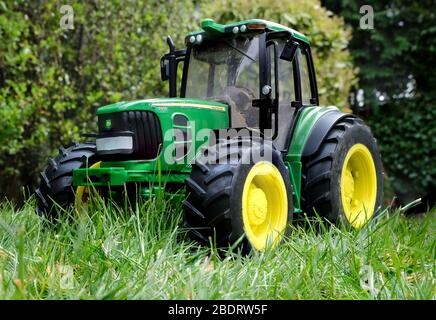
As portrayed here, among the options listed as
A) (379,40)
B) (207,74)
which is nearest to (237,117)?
(207,74)

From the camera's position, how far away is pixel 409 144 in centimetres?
1218

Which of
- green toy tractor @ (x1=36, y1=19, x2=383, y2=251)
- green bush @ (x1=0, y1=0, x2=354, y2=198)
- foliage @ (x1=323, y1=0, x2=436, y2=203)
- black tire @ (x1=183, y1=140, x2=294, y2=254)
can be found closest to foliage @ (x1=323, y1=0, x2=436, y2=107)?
foliage @ (x1=323, y1=0, x2=436, y2=203)

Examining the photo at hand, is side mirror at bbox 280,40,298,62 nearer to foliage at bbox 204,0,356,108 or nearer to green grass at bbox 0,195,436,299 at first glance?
green grass at bbox 0,195,436,299

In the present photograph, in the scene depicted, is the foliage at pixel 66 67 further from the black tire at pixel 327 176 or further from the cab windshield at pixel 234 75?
the black tire at pixel 327 176

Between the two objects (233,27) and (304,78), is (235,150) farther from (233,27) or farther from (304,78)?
(304,78)

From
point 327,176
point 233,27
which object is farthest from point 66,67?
point 327,176

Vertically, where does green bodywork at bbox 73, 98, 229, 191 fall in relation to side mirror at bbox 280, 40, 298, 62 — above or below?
below

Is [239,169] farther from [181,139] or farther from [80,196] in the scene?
[80,196]

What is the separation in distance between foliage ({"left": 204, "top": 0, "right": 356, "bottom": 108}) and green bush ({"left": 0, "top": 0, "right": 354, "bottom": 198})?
2 cm

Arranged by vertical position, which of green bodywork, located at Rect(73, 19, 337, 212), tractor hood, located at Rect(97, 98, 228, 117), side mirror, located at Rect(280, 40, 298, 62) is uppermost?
side mirror, located at Rect(280, 40, 298, 62)

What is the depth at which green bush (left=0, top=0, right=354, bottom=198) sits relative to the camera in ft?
21.0

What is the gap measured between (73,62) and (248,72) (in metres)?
3.69

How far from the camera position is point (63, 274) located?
2746 millimetres

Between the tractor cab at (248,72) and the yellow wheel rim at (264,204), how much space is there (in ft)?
1.81
